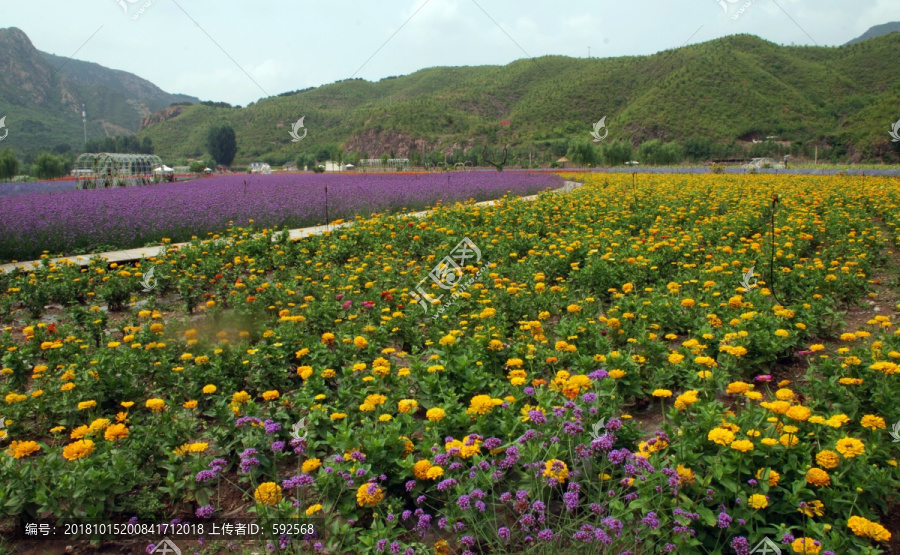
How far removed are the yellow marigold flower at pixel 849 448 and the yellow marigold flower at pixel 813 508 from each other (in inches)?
9.0

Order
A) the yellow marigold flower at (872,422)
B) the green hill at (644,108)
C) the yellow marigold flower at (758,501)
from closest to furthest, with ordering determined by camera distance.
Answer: the yellow marigold flower at (758,501)
the yellow marigold flower at (872,422)
the green hill at (644,108)

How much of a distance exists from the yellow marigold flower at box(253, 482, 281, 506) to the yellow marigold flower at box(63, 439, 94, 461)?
0.91 m

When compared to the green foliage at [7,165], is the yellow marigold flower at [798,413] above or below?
below

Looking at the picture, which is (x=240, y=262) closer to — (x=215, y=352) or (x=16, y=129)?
(x=215, y=352)

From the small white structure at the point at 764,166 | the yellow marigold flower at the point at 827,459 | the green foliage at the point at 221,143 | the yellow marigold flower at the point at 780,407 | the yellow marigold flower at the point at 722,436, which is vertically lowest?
the yellow marigold flower at the point at 827,459

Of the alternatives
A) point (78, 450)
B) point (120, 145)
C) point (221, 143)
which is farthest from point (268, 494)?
point (120, 145)

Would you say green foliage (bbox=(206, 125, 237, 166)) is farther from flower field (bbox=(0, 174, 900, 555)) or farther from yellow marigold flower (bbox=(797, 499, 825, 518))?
yellow marigold flower (bbox=(797, 499, 825, 518))

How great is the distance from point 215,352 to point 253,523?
1559 mm

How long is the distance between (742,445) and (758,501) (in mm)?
205

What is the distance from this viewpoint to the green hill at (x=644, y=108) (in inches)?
1786

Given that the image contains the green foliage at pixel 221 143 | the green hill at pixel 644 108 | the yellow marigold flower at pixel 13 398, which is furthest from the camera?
the green foliage at pixel 221 143

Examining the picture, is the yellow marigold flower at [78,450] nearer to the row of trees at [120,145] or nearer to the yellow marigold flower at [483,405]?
the yellow marigold flower at [483,405]

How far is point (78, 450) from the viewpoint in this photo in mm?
2486

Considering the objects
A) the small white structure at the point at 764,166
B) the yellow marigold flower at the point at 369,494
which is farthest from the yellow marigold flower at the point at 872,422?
the small white structure at the point at 764,166
